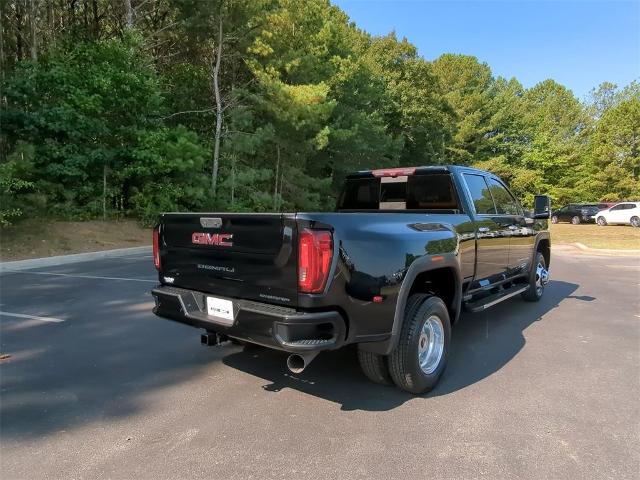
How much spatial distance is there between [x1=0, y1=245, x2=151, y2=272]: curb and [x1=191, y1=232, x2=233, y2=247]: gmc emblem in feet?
29.4

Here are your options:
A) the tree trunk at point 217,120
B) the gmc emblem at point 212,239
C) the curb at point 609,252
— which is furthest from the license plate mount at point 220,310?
the tree trunk at point 217,120

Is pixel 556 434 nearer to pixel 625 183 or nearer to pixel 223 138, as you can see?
pixel 223 138

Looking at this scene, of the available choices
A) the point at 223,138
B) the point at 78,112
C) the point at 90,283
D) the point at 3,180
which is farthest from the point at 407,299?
the point at 223,138

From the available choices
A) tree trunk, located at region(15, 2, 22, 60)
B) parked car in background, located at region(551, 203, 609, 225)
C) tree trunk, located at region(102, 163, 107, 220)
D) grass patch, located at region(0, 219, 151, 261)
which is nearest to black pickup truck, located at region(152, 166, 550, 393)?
grass patch, located at region(0, 219, 151, 261)

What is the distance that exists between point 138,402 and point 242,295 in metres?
1.23

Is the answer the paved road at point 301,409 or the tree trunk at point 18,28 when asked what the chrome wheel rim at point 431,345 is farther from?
the tree trunk at point 18,28

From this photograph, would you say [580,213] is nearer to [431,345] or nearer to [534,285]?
[534,285]

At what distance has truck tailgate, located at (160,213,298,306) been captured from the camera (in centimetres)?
315

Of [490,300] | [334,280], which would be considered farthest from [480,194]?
[334,280]

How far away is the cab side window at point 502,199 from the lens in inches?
228

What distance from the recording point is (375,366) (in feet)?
12.2

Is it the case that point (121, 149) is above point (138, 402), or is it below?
above

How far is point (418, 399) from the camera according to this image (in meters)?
3.73

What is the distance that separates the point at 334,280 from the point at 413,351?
1014 mm
